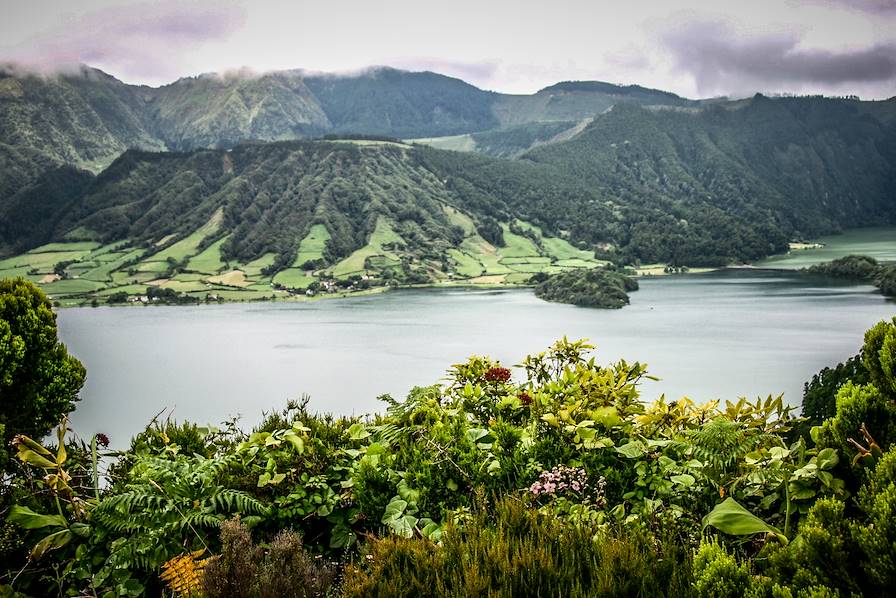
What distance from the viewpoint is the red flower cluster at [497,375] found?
14.9ft

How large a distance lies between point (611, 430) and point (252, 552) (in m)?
2.19

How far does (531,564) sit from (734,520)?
863 millimetres

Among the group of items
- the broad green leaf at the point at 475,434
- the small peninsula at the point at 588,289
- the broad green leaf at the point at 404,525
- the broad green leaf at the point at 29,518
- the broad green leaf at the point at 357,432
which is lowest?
the small peninsula at the point at 588,289

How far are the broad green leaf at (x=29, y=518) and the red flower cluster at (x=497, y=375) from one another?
9.56 feet

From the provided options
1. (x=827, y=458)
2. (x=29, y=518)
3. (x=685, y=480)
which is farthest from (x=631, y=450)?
(x=29, y=518)

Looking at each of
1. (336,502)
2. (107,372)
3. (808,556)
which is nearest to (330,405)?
(107,372)

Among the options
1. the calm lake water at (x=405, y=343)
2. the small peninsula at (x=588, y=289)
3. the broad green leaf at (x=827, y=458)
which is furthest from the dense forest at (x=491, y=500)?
the small peninsula at (x=588, y=289)

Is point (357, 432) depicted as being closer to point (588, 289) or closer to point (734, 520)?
point (734, 520)

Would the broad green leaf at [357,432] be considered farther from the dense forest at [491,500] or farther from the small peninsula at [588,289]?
the small peninsula at [588,289]

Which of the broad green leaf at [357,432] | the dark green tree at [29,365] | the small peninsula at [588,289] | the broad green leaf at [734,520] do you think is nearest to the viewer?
the broad green leaf at [734,520]

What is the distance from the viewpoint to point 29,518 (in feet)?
11.1

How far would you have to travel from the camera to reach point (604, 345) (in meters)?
46.4

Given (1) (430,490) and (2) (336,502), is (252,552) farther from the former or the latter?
(1) (430,490)

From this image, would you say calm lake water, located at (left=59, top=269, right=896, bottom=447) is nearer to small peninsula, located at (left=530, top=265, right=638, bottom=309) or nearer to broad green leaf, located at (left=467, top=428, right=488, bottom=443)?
small peninsula, located at (left=530, top=265, right=638, bottom=309)
